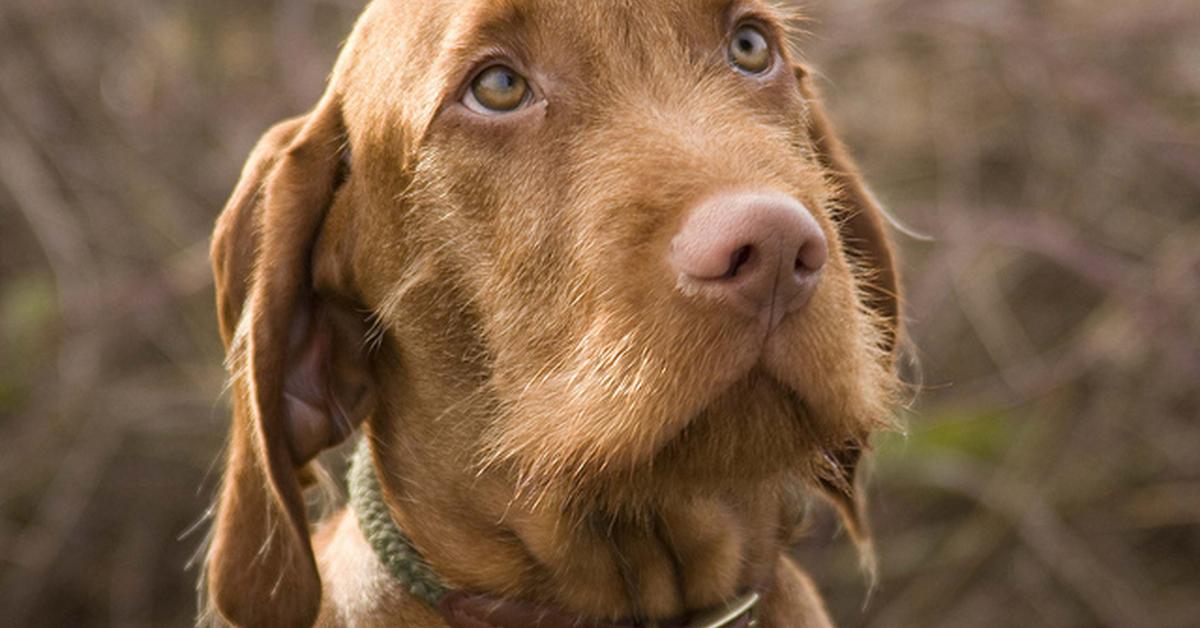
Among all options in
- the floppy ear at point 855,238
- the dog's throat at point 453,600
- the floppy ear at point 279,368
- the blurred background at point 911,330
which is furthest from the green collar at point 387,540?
the blurred background at point 911,330

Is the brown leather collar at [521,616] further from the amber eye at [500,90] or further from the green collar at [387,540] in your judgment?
the amber eye at [500,90]

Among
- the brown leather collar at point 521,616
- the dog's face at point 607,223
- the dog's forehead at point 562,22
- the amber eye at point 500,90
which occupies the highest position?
the dog's forehead at point 562,22

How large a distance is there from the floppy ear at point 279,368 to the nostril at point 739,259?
875mm

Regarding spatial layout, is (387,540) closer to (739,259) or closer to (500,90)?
(500,90)

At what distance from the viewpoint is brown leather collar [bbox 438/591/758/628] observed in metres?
2.53

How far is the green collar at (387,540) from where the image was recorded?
2.60 m

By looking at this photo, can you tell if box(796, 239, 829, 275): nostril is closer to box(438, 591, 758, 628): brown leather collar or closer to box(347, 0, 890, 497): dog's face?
box(347, 0, 890, 497): dog's face

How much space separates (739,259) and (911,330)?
341 cm

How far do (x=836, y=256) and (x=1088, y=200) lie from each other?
391cm

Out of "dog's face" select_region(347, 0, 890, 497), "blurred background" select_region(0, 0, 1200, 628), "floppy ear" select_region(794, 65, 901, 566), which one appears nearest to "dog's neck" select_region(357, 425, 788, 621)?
"dog's face" select_region(347, 0, 890, 497)

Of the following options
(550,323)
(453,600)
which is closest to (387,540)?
(453,600)

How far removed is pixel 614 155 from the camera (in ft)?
7.28

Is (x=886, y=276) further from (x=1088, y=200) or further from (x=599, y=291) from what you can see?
(x=1088, y=200)

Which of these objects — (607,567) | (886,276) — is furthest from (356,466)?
(886,276)
